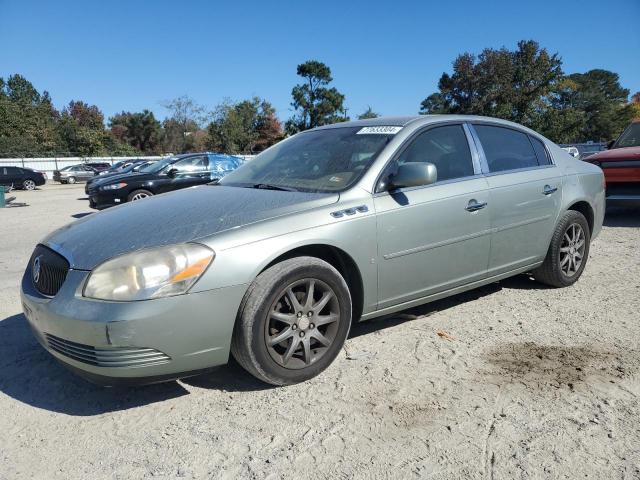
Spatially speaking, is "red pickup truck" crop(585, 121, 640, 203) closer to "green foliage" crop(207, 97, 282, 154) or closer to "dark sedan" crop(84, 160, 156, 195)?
"dark sedan" crop(84, 160, 156, 195)

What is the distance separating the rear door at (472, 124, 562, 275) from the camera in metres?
3.84

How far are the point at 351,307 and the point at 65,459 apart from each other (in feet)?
5.44

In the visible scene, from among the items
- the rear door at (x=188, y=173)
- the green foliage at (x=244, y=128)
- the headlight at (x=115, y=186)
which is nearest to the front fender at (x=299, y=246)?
the rear door at (x=188, y=173)

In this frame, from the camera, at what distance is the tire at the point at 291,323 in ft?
8.62

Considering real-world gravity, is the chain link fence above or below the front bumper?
above

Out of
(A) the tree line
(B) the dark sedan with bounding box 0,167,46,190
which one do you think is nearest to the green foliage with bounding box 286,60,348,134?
(A) the tree line

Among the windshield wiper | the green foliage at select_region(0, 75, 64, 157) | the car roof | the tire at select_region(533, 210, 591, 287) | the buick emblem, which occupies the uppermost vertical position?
the green foliage at select_region(0, 75, 64, 157)

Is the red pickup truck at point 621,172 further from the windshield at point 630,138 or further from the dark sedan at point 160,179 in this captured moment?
the dark sedan at point 160,179

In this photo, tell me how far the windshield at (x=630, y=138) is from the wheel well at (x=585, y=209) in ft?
17.2

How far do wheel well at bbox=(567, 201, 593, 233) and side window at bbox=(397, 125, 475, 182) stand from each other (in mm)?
1481

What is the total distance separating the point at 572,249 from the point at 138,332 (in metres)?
3.91

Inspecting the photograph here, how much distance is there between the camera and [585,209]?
4.78 m

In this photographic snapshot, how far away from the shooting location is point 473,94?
43031 millimetres

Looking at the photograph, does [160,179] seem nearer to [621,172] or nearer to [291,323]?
[621,172]
